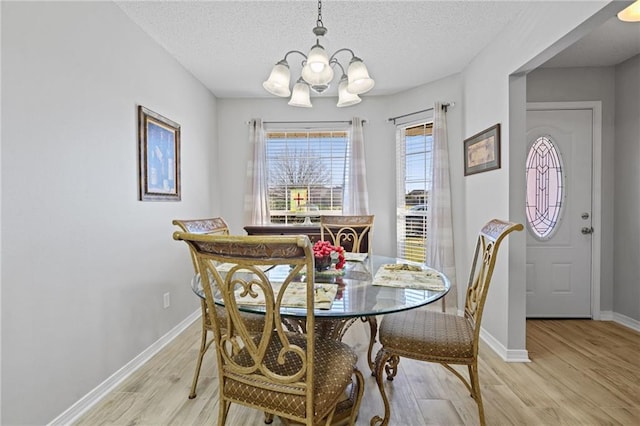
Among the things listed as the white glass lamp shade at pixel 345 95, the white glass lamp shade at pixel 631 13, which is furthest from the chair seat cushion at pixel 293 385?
the white glass lamp shade at pixel 631 13

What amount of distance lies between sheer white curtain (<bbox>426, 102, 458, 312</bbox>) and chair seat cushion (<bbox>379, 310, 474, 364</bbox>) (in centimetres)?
169

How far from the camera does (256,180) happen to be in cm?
394

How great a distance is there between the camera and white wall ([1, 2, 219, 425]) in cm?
145

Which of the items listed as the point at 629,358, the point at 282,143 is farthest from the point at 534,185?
the point at 282,143

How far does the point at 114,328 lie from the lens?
2.08 meters

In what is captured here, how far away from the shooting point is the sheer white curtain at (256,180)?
393cm

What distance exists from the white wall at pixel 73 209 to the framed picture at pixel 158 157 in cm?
7

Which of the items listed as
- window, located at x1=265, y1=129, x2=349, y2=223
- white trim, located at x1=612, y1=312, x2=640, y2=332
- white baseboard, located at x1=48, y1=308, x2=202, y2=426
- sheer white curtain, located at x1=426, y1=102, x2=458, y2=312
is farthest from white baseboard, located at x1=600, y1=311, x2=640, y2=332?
white baseboard, located at x1=48, y1=308, x2=202, y2=426

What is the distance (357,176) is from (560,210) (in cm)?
213

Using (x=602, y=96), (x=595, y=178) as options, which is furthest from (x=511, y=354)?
(x=602, y=96)

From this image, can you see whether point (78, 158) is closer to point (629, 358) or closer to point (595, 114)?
point (629, 358)

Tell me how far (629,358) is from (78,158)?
4.06 m

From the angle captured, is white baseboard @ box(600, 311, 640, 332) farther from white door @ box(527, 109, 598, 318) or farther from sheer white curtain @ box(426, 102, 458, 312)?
sheer white curtain @ box(426, 102, 458, 312)

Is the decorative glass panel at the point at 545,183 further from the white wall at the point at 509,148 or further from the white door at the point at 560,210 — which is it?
the white wall at the point at 509,148
